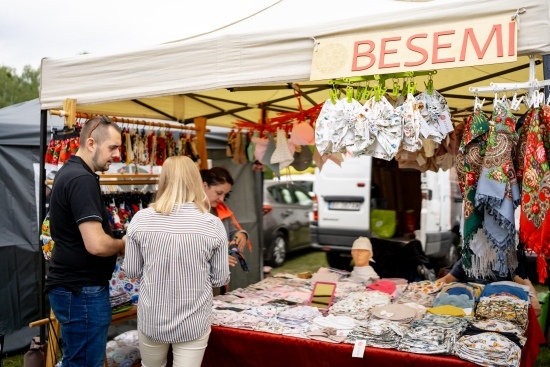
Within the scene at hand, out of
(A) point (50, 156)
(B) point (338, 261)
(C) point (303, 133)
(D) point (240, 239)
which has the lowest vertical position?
(B) point (338, 261)

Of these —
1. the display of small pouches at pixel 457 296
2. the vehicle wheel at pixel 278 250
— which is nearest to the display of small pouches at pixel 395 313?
the display of small pouches at pixel 457 296

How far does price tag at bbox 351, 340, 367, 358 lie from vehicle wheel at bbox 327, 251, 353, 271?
5538mm

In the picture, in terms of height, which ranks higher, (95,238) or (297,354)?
(95,238)

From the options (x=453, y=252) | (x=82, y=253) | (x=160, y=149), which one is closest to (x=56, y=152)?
(x=160, y=149)

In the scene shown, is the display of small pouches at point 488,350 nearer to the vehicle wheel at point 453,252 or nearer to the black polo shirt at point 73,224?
the black polo shirt at point 73,224

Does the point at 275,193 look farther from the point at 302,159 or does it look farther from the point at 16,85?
the point at 16,85

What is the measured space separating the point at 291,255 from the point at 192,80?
23.7 ft

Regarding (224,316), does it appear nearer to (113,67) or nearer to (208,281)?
(208,281)

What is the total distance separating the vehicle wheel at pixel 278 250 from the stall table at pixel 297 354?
5507 millimetres

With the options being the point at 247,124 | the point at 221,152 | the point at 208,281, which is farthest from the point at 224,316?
the point at 221,152

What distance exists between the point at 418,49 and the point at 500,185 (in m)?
0.73

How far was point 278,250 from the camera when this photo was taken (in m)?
9.02

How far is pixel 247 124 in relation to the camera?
5289 mm

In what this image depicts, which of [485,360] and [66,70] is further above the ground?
[66,70]
